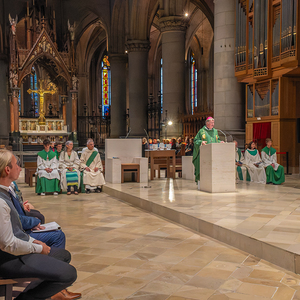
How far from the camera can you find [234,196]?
724cm

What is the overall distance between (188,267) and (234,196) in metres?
3.62

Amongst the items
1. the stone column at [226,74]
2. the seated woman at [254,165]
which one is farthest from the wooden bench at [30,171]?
the stone column at [226,74]

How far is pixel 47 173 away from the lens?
9.36 metres

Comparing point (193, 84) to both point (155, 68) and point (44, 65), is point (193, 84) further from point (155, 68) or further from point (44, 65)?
point (44, 65)

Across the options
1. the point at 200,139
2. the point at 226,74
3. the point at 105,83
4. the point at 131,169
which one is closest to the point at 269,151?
the point at 200,139

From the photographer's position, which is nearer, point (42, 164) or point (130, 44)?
point (42, 164)

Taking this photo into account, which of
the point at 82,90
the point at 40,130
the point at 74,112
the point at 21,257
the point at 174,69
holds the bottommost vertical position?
the point at 21,257

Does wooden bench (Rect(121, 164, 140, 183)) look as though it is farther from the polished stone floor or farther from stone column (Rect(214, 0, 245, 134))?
stone column (Rect(214, 0, 245, 134))

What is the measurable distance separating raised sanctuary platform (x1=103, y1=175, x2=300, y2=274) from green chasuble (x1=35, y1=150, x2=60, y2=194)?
130 cm

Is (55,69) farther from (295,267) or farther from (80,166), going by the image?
(295,267)

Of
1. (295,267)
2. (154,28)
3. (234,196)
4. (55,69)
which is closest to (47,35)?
(55,69)

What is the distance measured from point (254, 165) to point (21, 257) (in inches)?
327

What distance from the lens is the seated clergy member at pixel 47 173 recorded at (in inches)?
367

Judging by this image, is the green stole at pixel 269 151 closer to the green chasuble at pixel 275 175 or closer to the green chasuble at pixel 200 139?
the green chasuble at pixel 275 175
